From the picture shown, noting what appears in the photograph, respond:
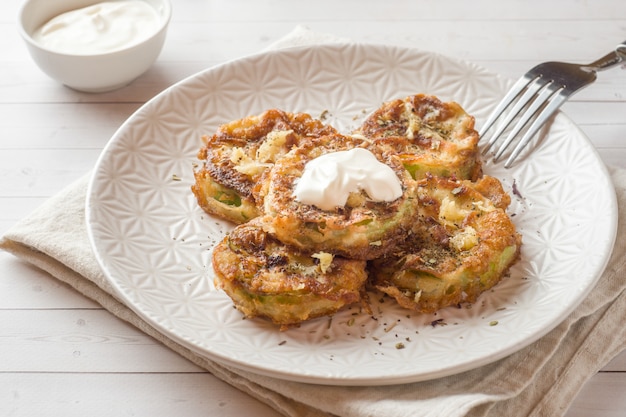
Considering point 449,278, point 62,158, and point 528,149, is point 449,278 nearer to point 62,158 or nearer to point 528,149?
point 528,149

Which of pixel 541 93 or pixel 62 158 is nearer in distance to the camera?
pixel 541 93

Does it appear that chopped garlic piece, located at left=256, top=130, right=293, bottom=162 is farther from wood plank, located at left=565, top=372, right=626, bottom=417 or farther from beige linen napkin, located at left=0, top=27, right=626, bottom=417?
wood plank, located at left=565, top=372, right=626, bottom=417

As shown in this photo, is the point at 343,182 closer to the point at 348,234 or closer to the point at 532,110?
the point at 348,234

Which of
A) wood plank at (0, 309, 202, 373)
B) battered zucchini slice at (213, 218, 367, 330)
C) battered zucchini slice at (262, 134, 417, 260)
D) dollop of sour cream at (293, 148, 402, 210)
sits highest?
dollop of sour cream at (293, 148, 402, 210)

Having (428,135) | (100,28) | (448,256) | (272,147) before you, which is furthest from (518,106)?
(100,28)

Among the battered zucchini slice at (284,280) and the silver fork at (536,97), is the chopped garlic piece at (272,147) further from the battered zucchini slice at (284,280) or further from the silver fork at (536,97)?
the silver fork at (536,97)

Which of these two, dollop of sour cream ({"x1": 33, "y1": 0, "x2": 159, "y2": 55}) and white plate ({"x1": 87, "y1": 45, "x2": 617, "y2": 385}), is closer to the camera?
white plate ({"x1": 87, "y1": 45, "x2": 617, "y2": 385})

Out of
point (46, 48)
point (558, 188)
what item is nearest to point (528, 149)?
point (558, 188)

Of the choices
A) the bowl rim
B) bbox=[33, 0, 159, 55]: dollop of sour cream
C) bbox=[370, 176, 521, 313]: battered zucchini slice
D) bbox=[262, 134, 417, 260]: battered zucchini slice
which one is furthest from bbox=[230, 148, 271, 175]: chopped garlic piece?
bbox=[33, 0, 159, 55]: dollop of sour cream
